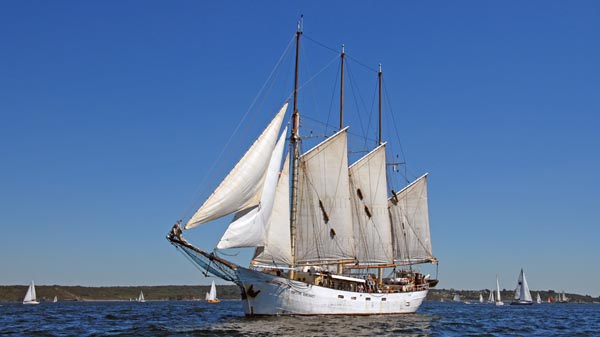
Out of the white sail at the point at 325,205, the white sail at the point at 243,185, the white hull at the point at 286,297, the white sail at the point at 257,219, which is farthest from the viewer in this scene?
the white sail at the point at 325,205

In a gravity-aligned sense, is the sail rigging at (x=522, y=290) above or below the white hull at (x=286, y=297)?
above

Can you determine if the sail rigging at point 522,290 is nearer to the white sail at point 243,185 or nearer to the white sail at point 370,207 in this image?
the white sail at point 370,207

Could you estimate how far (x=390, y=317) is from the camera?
227 ft

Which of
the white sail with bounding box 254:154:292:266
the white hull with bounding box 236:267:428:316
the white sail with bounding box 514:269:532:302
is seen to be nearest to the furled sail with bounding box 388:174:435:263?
the white hull with bounding box 236:267:428:316

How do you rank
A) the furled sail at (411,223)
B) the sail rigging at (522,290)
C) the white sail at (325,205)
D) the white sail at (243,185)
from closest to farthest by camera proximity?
the white sail at (243,185) → the white sail at (325,205) → the furled sail at (411,223) → the sail rigging at (522,290)

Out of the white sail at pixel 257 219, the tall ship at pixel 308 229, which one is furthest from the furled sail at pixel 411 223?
the white sail at pixel 257 219

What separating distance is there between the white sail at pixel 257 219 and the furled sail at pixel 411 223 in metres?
32.0

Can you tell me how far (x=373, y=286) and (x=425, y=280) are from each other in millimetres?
18834

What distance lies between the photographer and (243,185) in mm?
50375

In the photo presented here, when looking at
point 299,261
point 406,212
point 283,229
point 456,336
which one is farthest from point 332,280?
point 406,212

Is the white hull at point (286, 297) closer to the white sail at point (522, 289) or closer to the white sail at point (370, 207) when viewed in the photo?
the white sail at point (370, 207)

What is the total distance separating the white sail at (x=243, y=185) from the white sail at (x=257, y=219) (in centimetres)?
93

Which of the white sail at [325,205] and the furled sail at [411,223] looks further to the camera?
the furled sail at [411,223]

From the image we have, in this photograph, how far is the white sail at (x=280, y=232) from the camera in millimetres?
57375
